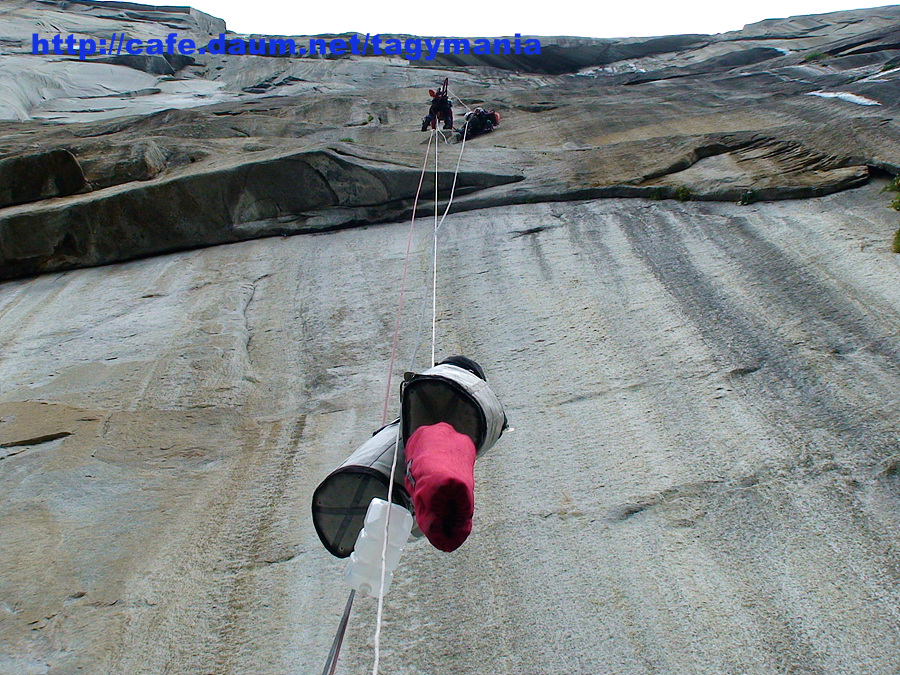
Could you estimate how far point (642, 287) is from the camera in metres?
5.60

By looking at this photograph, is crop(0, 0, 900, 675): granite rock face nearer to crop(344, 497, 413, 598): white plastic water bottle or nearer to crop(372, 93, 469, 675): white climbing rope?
crop(372, 93, 469, 675): white climbing rope

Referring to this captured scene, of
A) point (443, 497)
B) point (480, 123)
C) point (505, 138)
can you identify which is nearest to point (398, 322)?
point (443, 497)

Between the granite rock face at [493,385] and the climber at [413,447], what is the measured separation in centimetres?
94

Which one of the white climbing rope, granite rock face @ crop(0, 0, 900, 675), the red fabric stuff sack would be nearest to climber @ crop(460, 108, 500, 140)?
the white climbing rope

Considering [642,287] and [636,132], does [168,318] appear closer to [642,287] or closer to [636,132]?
[642,287]

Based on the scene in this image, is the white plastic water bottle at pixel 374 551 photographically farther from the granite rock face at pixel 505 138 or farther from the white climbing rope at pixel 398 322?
the granite rock face at pixel 505 138

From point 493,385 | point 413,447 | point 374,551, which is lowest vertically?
point 493,385

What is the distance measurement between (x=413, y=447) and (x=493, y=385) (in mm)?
2581

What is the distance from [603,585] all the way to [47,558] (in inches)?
120

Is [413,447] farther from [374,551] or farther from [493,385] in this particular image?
[493,385]

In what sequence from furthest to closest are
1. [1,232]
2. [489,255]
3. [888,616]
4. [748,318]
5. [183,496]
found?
1. [1,232]
2. [489,255]
3. [748,318]
4. [183,496]
5. [888,616]

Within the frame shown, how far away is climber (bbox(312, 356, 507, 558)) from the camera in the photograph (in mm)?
2266

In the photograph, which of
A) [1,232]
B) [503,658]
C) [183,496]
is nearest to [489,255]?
[183,496]

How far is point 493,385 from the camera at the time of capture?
4848mm
